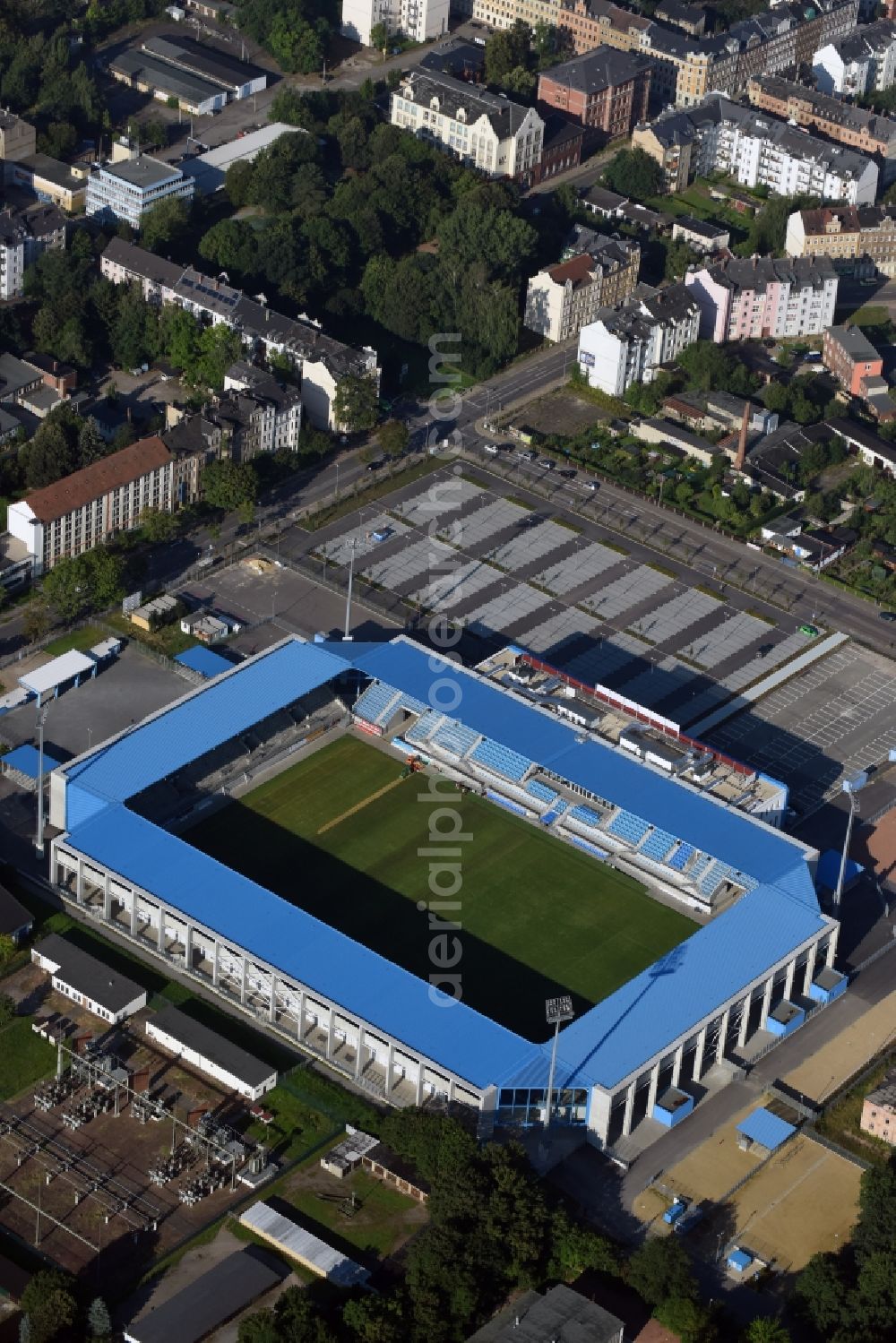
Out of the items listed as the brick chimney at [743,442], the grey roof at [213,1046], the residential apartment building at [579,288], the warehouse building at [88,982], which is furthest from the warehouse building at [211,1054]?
the residential apartment building at [579,288]

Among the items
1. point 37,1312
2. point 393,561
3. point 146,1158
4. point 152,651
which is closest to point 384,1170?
point 146,1158

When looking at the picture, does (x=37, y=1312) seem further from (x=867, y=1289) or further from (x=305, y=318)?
(x=305, y=318)

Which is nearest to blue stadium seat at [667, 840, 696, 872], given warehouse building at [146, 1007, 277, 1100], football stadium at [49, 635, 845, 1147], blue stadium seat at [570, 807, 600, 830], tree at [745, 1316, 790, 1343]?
football stadium at [49, 635, 845, 1147]

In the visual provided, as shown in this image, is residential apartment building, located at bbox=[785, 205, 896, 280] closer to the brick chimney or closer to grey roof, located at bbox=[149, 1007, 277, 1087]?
the brick chimney

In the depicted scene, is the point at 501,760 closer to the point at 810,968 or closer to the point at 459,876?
the point at 459,876

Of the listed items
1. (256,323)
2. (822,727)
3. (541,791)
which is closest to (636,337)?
(256,323)

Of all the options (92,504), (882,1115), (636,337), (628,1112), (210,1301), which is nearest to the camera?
(210,1301)
